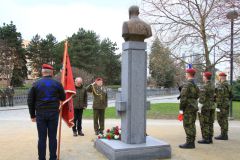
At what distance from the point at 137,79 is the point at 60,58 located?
181 ft

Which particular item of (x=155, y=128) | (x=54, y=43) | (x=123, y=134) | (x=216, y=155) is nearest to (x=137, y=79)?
(x=123, y=134)

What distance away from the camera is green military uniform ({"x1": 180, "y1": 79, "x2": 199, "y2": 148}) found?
359 inches

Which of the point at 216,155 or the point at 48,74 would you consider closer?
the point at 48,74

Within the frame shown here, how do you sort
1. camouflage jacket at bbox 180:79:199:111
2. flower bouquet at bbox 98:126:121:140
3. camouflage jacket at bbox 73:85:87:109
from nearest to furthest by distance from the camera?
1. flower bouquet at bbox 98:126:121:140
2. camouflage jacket at bbox 180:79:199:111
3. camouflage jacket at bbox 73:85:87:109

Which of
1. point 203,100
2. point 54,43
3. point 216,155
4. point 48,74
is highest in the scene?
point 54,43

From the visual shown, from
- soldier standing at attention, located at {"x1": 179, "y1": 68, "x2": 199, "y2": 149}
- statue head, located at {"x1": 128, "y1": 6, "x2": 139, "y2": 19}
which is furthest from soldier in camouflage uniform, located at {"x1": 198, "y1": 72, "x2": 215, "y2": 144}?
statue head, located at {"x1": 128, "y1": 6, "x2": 139, "y2": 19}

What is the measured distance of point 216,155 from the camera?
330 inches

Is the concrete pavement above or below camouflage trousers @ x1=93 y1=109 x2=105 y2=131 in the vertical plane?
below

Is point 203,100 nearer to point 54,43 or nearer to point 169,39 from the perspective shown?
point 169,39

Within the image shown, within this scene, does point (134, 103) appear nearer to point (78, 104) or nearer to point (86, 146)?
point (86, 146)

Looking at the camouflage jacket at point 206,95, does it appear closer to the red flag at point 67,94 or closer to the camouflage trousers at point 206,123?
the camouflage trousers at point 206,123

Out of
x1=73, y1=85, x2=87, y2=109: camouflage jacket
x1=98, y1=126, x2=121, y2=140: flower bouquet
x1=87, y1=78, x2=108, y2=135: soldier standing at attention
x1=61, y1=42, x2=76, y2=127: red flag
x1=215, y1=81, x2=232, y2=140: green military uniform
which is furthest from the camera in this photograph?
x1=87, y1=78, x2=108, y2=135: soldier standing at attention

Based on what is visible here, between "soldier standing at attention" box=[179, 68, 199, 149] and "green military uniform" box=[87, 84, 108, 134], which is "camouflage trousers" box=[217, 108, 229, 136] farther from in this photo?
"green military uniform" box=[87, 84, 108, 134]

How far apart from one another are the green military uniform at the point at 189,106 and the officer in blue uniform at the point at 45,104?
11.0ft
